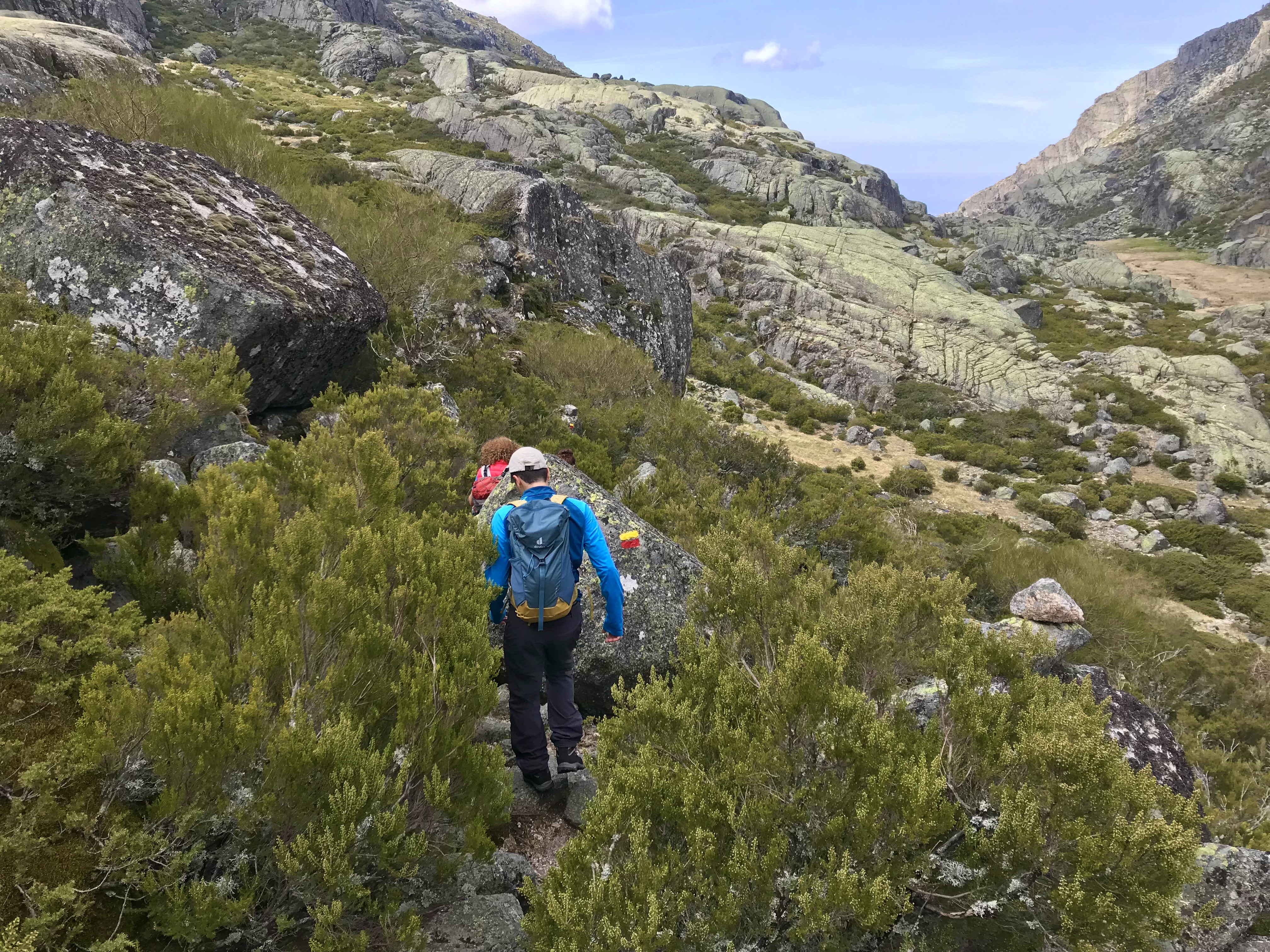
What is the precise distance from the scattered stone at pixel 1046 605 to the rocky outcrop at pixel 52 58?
17.1m

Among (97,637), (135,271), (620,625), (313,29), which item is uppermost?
(313,29)

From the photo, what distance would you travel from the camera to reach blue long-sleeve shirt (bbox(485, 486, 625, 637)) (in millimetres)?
3574

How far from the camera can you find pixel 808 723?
7.98 feet

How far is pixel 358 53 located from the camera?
5962 cm

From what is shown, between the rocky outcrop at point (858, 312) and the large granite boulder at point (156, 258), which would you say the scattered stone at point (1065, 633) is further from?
the rocky outcrop at point (858, 312)

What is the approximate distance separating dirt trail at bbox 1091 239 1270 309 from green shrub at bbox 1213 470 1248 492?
33310 mm

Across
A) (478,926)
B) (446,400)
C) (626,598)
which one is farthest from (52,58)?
(478,926)

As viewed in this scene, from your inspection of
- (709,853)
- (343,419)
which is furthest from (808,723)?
(343,419)

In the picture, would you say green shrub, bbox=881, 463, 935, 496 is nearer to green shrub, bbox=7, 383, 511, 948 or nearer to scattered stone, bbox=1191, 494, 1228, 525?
scattered stone, bbox=1191, 494, 1228, 525

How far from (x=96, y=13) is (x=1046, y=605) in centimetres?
6758

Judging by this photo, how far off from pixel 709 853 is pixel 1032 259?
78299mm

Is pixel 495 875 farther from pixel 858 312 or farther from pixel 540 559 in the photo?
pixel 858 312

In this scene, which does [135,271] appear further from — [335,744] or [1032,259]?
[1032,259]

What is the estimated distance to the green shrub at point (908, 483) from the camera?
20344 millimetres
